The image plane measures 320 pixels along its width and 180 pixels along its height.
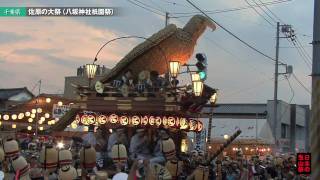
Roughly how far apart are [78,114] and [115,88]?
1769 millimetres

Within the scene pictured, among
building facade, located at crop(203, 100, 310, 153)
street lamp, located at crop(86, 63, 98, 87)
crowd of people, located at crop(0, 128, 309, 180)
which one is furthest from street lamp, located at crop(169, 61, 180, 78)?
building facade, located at crop(203, 100, 310, 153)

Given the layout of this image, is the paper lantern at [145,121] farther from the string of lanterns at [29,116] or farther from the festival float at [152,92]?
the string of lanterns at [29,116]

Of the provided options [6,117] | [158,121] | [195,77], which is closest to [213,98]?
[195,77]

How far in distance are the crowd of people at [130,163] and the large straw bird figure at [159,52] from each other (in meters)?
2.38

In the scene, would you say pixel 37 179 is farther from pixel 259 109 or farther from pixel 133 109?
pixel 259 109

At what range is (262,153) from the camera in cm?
3403

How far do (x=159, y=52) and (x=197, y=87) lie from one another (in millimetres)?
2002

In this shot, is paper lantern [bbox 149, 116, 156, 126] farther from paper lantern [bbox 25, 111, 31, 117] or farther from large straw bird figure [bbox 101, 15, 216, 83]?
paper lantern [bbox 25, 111, 31, 117]

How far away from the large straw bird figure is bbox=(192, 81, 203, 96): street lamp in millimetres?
1610

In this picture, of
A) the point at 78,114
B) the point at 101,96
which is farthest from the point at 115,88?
the point at 78,114

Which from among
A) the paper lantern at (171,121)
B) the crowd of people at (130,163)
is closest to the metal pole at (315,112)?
the crowd of people at (130,163)

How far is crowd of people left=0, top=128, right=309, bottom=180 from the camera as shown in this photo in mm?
8109

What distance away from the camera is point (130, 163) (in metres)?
13.1

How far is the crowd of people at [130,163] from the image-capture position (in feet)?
26.6
